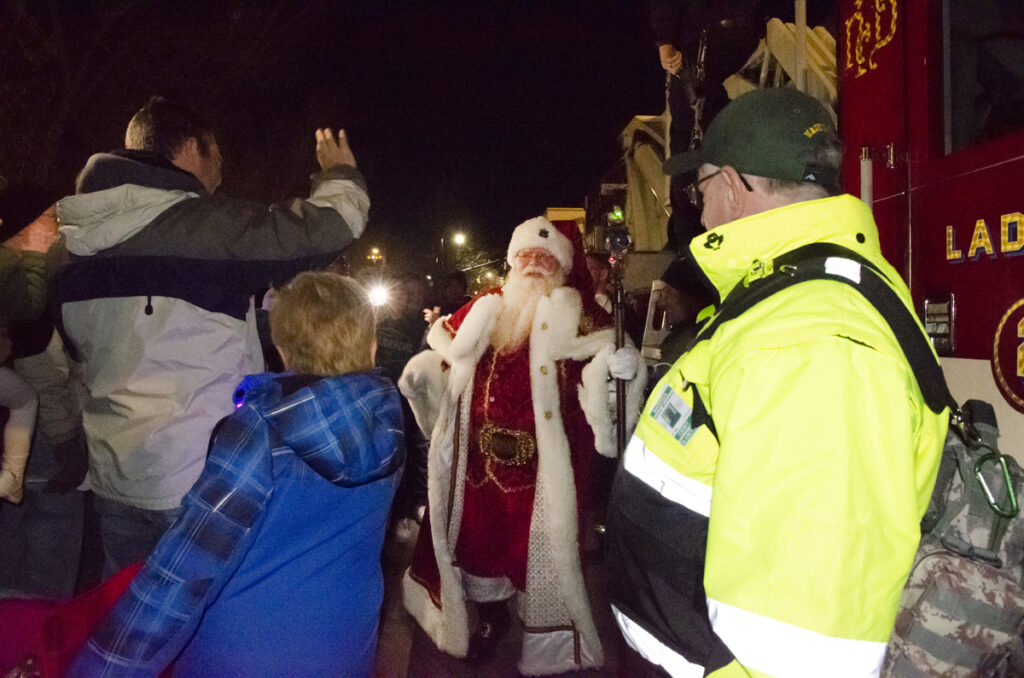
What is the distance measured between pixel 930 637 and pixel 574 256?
117 inches

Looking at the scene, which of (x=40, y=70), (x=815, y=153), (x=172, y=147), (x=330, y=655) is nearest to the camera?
(x=815, y=153)

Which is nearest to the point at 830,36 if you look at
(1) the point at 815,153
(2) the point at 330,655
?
(1) the point at 815,153

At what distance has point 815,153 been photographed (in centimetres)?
140

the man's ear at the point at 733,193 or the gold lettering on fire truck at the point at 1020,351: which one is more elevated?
the man's ear at the point at 733,193

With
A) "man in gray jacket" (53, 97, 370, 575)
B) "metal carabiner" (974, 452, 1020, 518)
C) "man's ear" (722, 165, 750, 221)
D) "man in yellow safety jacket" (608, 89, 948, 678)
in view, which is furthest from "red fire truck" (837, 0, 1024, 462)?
"man in gray jacket" (53, 97, 370, 575)

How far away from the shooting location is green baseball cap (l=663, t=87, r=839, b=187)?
140 centimetres

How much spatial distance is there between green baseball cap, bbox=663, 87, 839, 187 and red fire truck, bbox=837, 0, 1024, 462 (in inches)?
34.4

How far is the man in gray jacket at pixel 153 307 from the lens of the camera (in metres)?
1.87

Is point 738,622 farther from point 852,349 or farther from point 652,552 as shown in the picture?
point 852,349

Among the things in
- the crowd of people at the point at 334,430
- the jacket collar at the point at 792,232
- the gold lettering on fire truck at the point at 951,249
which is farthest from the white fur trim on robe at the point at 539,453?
the jacket collar at the point at 792,232

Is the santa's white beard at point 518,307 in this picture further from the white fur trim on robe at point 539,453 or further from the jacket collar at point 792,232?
the jacket collar at point 792,232

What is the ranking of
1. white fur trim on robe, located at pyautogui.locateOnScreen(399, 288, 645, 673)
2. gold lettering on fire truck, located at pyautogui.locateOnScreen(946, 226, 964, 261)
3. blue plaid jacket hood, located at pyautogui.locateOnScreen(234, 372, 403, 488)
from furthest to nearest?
white fur trim on robe, located at pyautogui.locateOnScreen(399, 288, 645, 673)
gold lettering on fire truck, located at pyautogui.locateOnScreen(946, 226, 964, 261)
blue plaid jacket hood, located at pyautogui.locateOnScreen(234, 372, 403, 488)

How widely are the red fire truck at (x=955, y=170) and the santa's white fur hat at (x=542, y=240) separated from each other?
1.74 meters

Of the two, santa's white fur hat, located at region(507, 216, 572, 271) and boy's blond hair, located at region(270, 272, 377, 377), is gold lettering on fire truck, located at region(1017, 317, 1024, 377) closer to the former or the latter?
boy's blond hair, located at region(270, 272, 377, 377)
